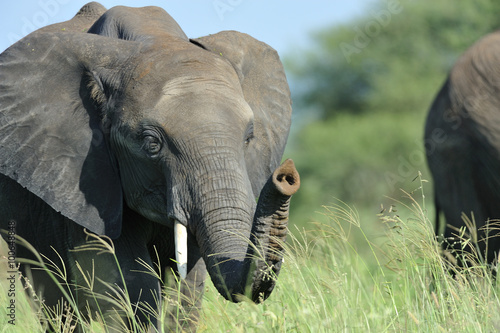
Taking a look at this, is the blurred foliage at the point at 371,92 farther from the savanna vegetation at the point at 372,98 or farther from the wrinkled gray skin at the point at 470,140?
the wrinkled gray skin at the point at 470,140

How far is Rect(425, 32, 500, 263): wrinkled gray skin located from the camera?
19.8 feet

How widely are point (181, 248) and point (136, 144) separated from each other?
53 cm

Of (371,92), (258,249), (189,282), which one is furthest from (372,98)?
(258,249)

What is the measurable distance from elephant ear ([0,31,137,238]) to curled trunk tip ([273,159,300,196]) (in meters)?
1.32

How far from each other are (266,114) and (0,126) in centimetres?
128

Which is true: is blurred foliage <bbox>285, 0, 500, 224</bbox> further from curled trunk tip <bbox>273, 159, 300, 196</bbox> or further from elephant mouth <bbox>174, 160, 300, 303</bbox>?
curled trunk tip <bbox>273, 159, 300, 196</bbox>

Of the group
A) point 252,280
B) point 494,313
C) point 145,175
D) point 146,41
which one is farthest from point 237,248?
point 146,41

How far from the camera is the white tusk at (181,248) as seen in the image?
3443mm

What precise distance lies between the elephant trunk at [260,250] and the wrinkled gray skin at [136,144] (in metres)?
0.02

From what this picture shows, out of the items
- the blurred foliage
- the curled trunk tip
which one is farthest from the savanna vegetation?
the curled trunk tip

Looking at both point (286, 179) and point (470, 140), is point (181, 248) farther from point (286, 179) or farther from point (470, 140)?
point (470, 140)

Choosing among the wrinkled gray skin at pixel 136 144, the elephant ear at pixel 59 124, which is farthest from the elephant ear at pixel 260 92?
the elephant ear at pixel 59 124

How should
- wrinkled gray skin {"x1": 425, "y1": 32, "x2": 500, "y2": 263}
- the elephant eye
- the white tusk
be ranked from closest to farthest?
the white tusk, the elephant eye, wrinkled gray skin {"x1": 425, "y1": 32, "x2": 500, "y2": 263}

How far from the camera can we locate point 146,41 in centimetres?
402
